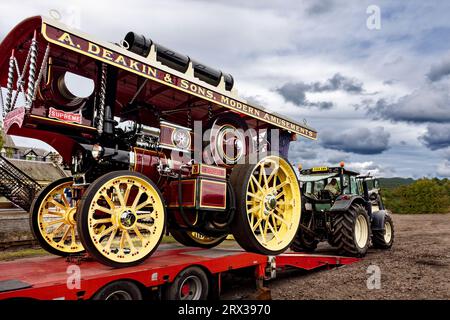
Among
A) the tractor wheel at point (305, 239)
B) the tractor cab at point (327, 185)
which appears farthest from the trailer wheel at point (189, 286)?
the tractor cab at point (327, 185)

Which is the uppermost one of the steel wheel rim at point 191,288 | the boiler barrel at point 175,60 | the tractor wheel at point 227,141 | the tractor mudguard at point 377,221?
the boiler barrel at point 175,60

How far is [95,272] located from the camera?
11.9 ft

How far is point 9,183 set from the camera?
690 inches

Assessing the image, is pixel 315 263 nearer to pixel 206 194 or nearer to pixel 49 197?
pixel 206 194

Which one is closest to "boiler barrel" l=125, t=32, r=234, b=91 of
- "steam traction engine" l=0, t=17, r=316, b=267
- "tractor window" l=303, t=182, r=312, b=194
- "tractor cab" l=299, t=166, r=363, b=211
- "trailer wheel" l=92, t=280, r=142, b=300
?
"steam traction engine" l=0, t=17, r=316, b=267

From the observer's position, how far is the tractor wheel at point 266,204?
508 cm

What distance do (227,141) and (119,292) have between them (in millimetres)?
2770

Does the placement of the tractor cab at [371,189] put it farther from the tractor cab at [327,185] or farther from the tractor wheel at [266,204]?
the tractor wheel at [266,204]

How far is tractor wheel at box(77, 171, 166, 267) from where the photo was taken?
3.74 meters

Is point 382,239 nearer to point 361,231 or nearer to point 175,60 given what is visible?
point 361,231

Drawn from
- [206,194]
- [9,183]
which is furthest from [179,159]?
[9,183]

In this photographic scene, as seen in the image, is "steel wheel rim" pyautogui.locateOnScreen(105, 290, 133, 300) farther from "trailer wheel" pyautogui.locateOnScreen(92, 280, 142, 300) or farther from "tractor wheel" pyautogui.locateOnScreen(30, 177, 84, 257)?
"tractor wheel" pyautogui.locateOnScreen(30, 177, 84, 257)

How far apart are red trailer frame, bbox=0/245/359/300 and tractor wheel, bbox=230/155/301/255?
24cm

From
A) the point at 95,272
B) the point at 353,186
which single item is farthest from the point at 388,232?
the point at 95,272
